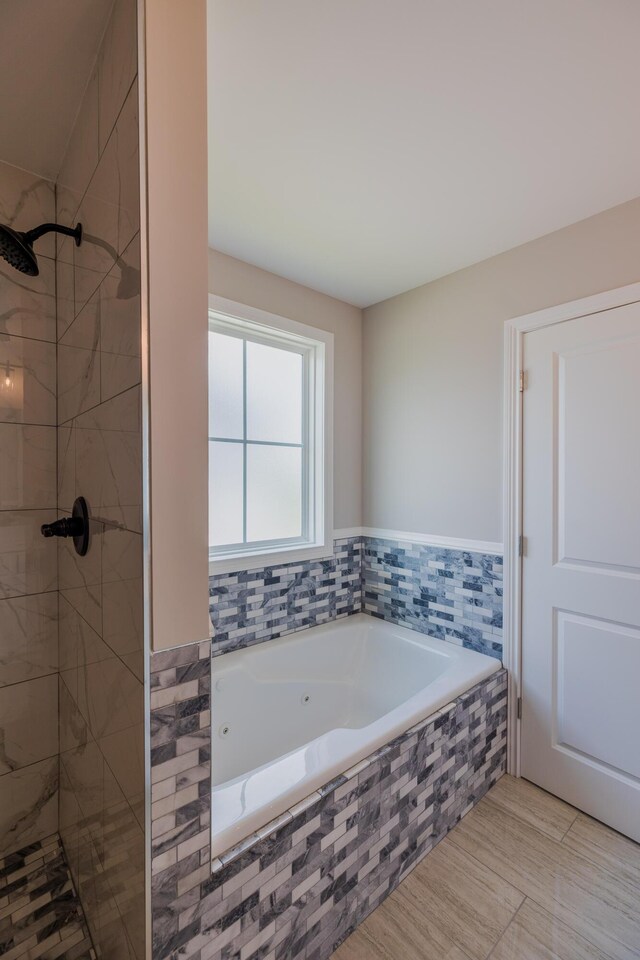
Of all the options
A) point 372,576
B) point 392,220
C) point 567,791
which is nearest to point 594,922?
point 567,791

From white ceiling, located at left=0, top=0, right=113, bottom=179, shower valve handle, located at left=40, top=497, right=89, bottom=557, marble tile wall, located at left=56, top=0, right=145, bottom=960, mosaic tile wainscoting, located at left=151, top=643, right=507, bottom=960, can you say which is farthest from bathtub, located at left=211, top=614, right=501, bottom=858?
white ceiling, located at left=0, top=0, right=113, bottom=179

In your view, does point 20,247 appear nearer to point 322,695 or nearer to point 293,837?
point 293,837

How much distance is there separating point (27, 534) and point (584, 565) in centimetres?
209

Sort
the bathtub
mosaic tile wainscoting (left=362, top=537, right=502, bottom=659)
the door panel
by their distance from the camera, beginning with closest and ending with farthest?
the bathtub, the door panel, mosaic tile wainscoting (left=362, top=537, right=502, bottom=659)

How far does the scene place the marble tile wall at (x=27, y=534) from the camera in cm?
139

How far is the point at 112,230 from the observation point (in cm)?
94

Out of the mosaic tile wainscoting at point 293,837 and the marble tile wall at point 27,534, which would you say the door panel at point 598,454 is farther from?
the marble tile wall at point 27,534

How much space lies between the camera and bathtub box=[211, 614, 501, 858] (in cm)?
125

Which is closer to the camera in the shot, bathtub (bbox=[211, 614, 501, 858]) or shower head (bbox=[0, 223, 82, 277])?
shower head (bbox=[0, 223, 82, 277])

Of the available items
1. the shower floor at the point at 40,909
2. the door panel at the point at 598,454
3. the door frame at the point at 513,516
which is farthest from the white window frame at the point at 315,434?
the shower floor at the point at 40,909

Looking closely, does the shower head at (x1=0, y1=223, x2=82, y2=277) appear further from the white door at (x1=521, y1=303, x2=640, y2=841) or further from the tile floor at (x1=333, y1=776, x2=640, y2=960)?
the tile floor at (x1=333, y1=776, x2=640, y2=960)

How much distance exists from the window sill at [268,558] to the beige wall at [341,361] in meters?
0.21

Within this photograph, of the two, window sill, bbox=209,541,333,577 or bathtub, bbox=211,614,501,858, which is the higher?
window sill, bbox=209,541,333,577

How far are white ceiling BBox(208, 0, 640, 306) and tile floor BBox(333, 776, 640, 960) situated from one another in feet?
7.84
